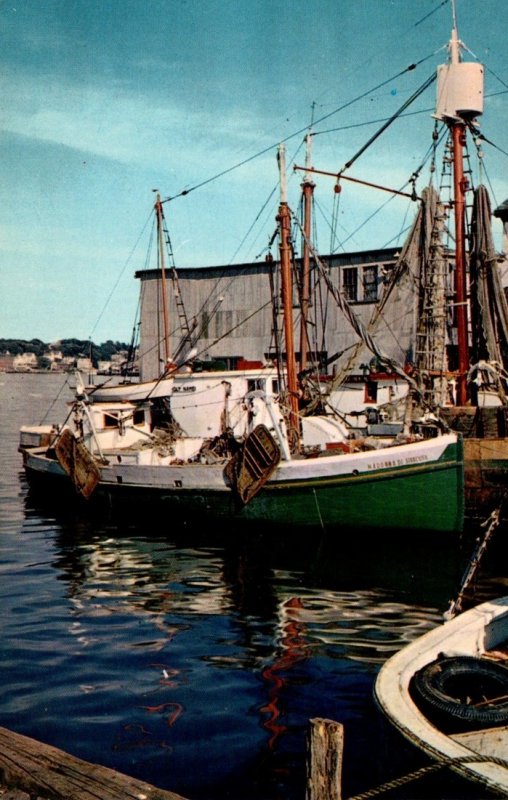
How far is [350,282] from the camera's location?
142ft

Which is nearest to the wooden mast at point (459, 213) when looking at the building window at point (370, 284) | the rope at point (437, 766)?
the building window at point (370, 284)

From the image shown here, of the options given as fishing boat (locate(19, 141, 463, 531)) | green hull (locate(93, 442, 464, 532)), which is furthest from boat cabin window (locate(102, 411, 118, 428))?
green hull (locate(93, 442, 464, 532))

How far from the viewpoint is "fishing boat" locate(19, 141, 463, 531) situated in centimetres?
2014

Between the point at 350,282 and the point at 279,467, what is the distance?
2452 cm

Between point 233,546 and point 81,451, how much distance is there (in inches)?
311

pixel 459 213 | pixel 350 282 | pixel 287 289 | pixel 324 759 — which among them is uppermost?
pixel 459 213

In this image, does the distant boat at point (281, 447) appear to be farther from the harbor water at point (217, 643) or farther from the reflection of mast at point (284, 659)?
the reflection of mast at point (284, 659)

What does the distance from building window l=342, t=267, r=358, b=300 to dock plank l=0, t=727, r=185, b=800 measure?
38490 millimetres

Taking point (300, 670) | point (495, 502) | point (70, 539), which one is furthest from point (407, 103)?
point (300, 670)

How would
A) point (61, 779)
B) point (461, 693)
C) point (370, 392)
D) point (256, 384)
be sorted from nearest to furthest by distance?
1. point (61, 779)
2. point (461, 693)
3. point (256, 384)
4. point (370, 392)

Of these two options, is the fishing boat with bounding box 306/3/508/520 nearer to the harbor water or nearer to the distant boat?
the distant boat

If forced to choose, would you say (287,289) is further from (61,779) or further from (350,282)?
(350,282)

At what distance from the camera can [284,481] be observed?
2114 cm

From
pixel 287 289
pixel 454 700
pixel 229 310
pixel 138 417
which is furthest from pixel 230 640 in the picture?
pixel 229 310
